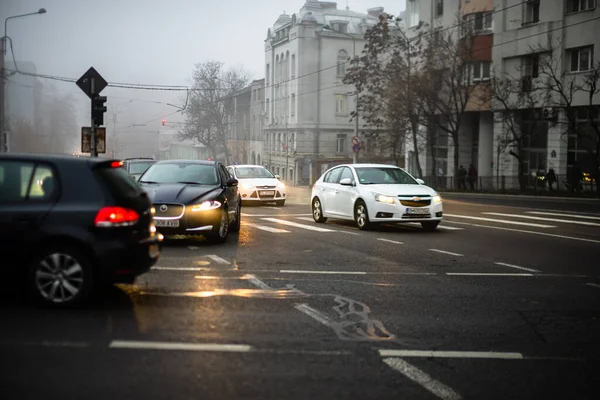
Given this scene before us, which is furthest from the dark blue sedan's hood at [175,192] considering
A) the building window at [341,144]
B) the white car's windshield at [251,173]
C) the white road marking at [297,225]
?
the building window at [341,144]

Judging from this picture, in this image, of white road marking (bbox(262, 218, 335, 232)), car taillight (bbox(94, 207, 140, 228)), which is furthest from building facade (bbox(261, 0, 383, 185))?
car taillight (bbox(94, 207, 140, 228))

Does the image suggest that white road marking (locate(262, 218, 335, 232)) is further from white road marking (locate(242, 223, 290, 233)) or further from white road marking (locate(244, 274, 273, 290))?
white road marking (locate(244, 274, 273, 290))

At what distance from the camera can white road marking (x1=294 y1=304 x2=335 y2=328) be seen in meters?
7.46

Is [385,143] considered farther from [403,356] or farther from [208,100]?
[403,356]

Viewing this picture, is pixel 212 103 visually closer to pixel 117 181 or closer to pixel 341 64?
pixel 341 64

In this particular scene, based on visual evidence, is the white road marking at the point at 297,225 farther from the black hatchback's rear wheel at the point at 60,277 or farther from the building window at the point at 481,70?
the building window at the point at 481,70

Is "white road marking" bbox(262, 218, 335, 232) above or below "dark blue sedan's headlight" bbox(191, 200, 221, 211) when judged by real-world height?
below

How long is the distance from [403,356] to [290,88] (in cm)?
7737

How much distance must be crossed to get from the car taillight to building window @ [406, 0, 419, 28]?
52309 millimetres

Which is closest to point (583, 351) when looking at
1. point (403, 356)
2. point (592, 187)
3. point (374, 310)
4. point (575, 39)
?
point (403, 356)

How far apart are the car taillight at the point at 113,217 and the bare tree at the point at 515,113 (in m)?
36.4

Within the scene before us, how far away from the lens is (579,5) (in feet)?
142

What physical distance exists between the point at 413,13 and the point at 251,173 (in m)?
32.3

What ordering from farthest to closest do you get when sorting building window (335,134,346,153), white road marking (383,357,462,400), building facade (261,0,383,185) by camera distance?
building window (335,134,346,153) < building facade (261,0,383,185) < white road marking (383,357,462,400)
